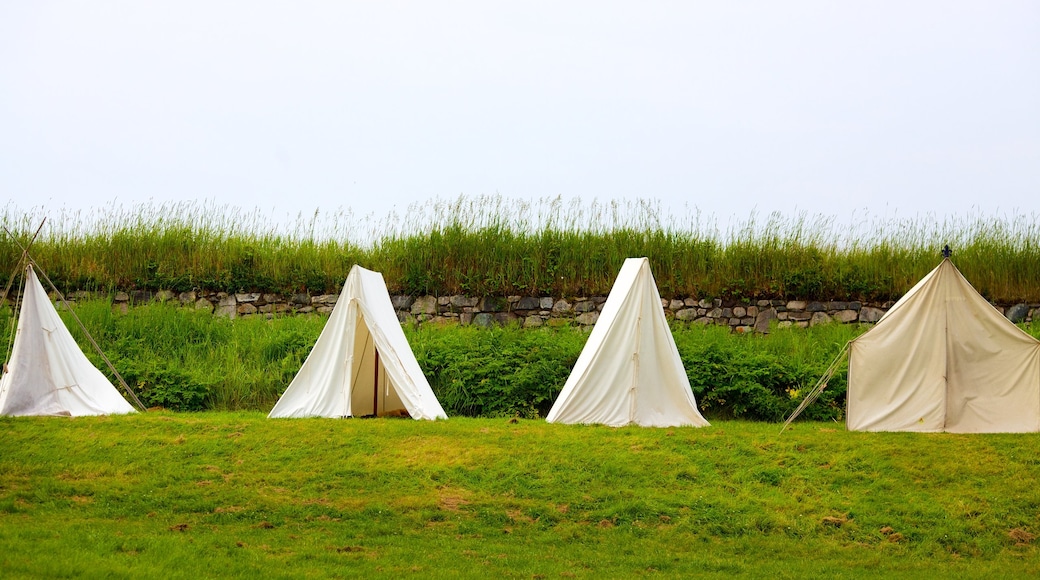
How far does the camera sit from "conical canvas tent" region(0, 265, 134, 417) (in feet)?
33.8

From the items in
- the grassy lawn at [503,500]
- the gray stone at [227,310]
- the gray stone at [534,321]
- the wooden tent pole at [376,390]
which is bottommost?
the grassy lawn at [503,500]

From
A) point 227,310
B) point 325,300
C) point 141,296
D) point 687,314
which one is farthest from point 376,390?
point 141,296

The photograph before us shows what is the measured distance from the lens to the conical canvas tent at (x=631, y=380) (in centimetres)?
1025

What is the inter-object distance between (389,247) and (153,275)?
406cm

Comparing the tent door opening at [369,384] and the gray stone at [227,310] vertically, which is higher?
the gray stone at [227,310]

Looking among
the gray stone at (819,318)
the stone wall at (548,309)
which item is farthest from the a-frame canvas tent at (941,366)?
the gray stone at (819,318)

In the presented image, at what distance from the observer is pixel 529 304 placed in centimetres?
1508

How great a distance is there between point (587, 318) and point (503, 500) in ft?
24.9

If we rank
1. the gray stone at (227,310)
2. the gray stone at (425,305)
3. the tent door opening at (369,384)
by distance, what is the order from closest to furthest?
the tent door opening at (369,384) → the gray stone at (425,305) → the gray stone at (227,310)

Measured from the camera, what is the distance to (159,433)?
945cm

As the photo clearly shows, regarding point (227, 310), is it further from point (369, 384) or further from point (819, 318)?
point (819, 318)

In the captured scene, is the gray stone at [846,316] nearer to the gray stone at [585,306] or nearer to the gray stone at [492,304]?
the gray stone at [585,306]

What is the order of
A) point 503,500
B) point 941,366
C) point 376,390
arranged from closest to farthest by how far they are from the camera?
point 503,500 < point 941,366 < point 376,390

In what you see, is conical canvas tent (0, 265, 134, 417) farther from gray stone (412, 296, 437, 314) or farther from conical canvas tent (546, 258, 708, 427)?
conical canvas tent (546, 258, 708, 427)
